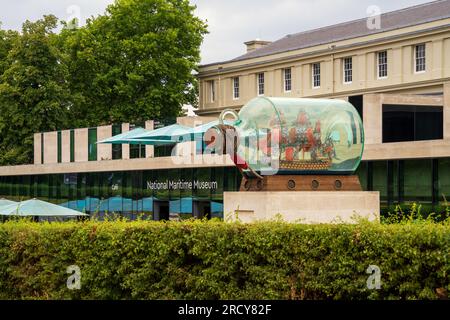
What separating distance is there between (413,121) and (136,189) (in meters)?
19.8

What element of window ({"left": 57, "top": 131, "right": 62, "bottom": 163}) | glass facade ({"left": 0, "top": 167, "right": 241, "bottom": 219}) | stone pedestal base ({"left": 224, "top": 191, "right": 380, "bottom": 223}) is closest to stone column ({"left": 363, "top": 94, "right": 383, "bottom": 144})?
glass facade ({"left": 0, "top": 167, "right": 241, "bottom": 219})

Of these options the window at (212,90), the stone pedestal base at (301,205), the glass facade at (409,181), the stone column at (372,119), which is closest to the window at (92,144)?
the window at (212,90)

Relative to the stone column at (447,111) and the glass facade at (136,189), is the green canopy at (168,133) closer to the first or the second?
the glass facade at (136,189)

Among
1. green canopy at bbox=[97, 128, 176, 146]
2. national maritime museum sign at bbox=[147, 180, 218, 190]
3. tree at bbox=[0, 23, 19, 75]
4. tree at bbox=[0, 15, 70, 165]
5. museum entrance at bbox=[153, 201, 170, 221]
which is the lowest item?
museum entrance at bbox=[153, 201, 170, 221]

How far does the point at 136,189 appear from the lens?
57.9m

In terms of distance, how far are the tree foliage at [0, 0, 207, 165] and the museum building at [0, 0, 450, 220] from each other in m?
4.59

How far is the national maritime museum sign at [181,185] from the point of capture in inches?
2055

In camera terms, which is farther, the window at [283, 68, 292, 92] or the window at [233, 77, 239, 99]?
the window at [233, 77, 239, 99]

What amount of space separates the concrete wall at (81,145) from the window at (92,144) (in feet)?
1.08

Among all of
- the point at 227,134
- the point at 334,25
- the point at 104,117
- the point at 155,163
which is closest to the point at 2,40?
the point at 104,117

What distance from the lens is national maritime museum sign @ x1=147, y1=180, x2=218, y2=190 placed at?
5219 centimetres

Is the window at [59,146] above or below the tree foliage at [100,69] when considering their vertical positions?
below

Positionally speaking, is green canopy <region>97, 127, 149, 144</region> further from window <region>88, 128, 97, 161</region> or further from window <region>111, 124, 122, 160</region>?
window <region>88, 128, 97, 161</region>

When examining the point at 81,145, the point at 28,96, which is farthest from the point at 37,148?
the point at 81,145
